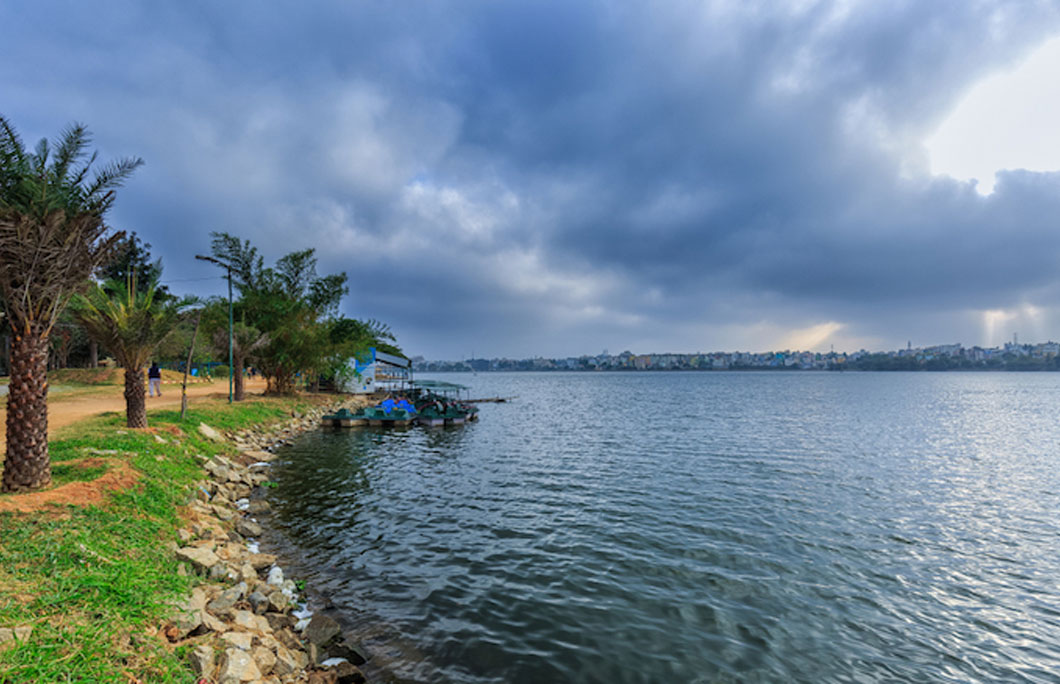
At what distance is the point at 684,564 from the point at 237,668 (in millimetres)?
9632

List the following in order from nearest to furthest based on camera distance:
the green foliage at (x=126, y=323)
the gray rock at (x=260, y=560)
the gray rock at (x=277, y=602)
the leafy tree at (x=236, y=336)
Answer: the gray rock at (x=277, y=602) → the gray rock at (x=260, y=560) → the green foliage at (x=126, y=323) → the leafy tree at (x=236, y=336)

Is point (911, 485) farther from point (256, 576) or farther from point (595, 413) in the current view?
point (595, 413)

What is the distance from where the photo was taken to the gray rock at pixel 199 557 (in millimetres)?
8594

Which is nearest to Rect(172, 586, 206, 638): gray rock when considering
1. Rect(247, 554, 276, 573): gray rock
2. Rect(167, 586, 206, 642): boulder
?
Rect(167, 586, 206, 642): boulder

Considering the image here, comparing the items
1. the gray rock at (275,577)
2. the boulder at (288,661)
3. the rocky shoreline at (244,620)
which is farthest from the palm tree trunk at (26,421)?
the boulder at (288,661)

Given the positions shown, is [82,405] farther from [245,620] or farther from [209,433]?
[245,620]

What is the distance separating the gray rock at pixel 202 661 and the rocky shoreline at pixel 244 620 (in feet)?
0.04

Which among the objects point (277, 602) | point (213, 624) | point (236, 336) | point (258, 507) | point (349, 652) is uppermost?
point (236, 336)

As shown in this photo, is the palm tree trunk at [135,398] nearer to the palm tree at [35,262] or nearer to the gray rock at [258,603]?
the palm tree at [35,262]

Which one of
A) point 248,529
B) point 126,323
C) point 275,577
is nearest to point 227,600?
point 275,577

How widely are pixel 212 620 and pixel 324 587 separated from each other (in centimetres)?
349

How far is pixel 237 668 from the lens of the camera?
5.73m

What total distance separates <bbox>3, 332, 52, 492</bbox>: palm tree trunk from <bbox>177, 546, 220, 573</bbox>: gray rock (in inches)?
158

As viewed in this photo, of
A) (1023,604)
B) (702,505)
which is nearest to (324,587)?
(702,505)
